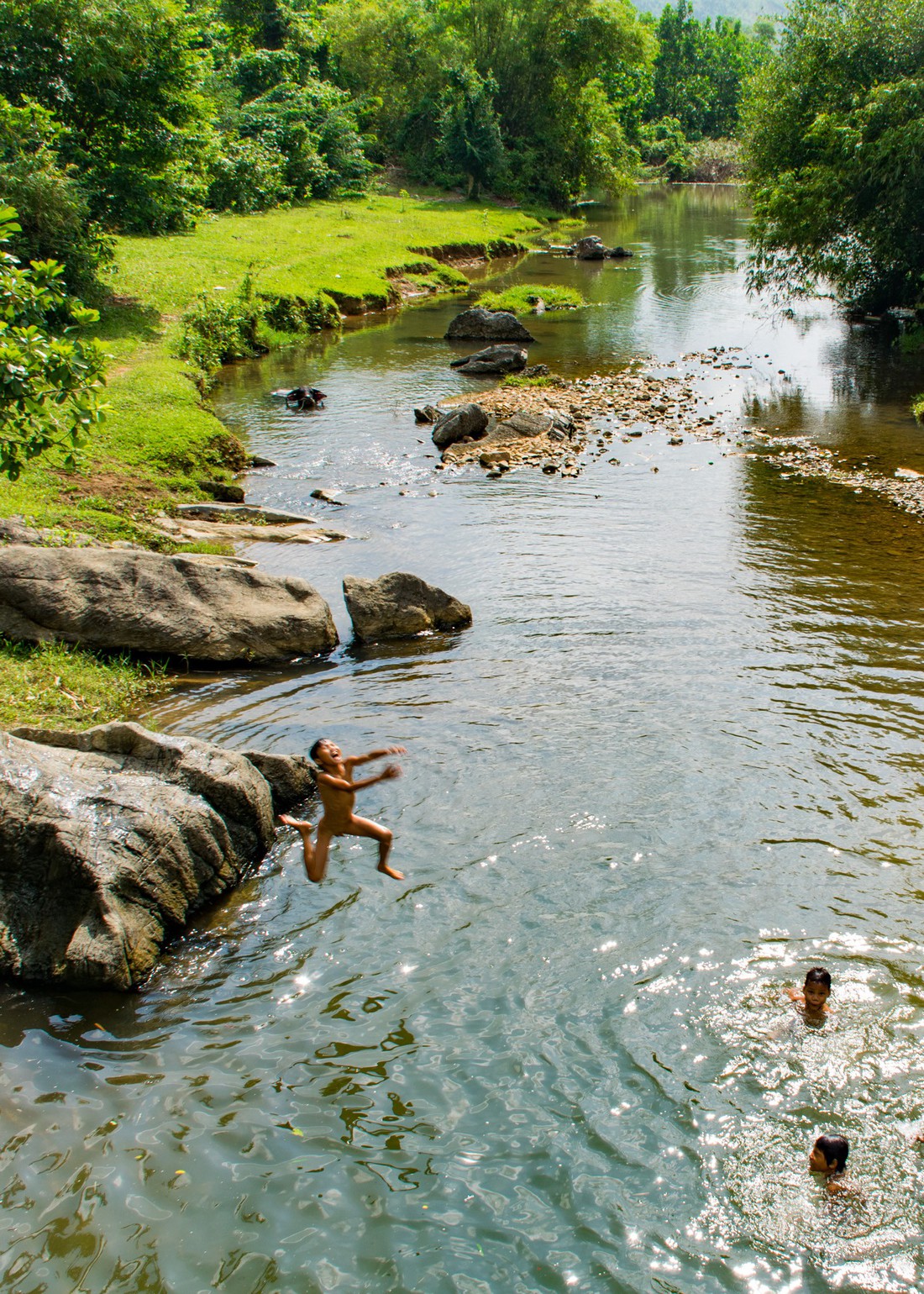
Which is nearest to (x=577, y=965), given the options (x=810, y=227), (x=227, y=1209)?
(x=227, y=1209)

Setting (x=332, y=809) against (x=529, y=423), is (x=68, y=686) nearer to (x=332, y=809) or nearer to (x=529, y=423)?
(x=332, y=809)

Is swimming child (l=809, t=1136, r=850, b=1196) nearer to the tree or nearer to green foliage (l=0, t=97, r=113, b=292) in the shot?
green foliage (l=0, t=97, r=113, b=292)

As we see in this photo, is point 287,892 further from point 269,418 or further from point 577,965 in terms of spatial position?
point 269,418

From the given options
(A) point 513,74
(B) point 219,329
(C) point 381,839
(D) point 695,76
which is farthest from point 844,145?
(D) point 695,76

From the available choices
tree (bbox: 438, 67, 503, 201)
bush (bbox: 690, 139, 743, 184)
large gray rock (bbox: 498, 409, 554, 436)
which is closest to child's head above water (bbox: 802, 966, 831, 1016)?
large gray rock (bbox: 498, 409, 554, 436)

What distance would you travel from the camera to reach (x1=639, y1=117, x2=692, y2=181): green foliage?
10800cm

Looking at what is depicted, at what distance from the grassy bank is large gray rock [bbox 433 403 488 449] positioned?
508 cm

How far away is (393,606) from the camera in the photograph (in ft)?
48.6

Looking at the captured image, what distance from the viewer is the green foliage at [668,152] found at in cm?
10800

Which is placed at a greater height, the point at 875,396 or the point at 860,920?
the point at 875,396

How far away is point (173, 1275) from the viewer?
5.84m

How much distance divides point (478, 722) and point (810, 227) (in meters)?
25.9

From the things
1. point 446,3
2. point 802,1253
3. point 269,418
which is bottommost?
point 802,1253

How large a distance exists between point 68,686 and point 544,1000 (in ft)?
24.2
